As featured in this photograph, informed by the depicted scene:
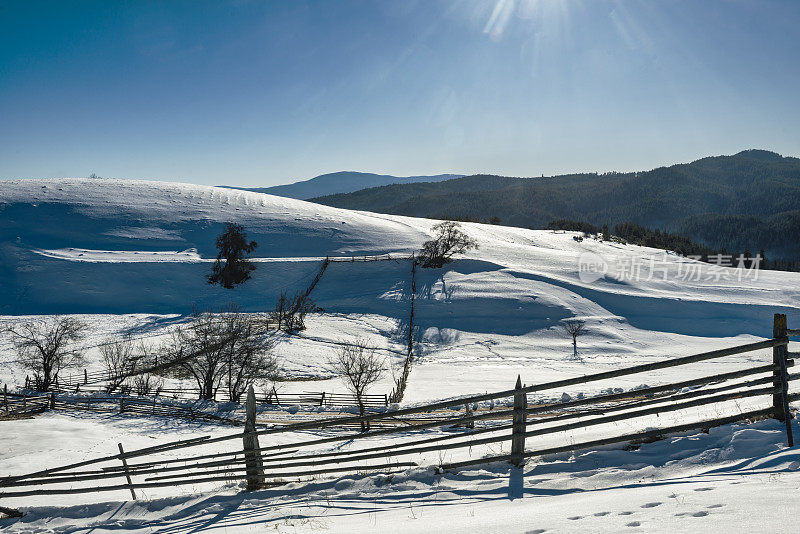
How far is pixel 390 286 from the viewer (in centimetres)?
5866

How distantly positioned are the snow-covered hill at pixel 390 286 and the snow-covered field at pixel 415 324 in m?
0.29

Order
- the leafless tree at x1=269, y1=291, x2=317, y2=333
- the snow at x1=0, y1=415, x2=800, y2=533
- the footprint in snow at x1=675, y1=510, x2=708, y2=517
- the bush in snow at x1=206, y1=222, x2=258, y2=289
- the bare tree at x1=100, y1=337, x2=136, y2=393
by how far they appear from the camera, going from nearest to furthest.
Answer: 1. the footprint in snow at x1=675, y1=510, x2=708, y2=517
2. the snow at x1=0, y1=415, x2=800, y2=533
3. the bare tree at x1=100, y1=337, x2=136, y2=393
4. the leafless tree at x1=269, y1=291, x2=317, y2=333
5. the bush in snow at x1=206, y1=222, x2=258, y2=289

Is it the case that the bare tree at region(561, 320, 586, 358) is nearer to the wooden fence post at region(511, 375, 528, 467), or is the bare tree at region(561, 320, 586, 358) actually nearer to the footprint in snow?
the wooden fence post at region(511, 375, 528, 467)

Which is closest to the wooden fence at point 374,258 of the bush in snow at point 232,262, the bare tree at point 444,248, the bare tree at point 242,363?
the bare tree at point 444,248

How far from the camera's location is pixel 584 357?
41.3 meters

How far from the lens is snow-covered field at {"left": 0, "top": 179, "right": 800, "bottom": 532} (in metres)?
5.60

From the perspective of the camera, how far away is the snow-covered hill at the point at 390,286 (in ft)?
145

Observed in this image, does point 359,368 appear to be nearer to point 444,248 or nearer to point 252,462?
point 252,462

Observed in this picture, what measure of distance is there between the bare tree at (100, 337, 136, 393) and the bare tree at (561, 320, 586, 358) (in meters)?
36.9

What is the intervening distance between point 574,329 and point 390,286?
76.6 feet

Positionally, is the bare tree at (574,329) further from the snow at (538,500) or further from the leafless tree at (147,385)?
the snow at (538,500)

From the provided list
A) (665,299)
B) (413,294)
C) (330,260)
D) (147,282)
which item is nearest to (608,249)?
(665,299)
